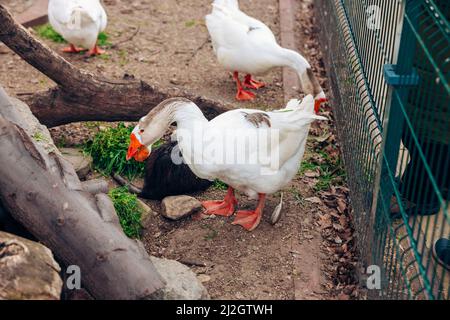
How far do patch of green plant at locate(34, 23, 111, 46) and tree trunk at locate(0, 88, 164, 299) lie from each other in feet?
12.4

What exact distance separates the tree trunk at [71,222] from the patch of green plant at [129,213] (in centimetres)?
59

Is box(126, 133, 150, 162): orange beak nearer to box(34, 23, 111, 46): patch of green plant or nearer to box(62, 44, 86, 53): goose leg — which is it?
box(62, 44, 86, 53): goose leg

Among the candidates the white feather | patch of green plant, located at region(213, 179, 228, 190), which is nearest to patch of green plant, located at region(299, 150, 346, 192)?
patch of green plant, located at region(213, 179, 228, 190)

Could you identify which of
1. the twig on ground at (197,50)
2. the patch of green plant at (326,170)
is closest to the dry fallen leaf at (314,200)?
the patch of green plant at (326,170)

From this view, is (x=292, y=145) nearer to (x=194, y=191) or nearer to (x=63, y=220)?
(x=194, y=191)

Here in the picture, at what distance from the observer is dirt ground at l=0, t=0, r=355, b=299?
405cm

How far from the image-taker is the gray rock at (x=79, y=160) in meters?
5.04

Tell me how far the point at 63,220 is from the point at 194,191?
1.57 metres

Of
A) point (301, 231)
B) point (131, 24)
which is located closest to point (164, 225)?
point (301, 231)

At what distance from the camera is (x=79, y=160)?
5145mm

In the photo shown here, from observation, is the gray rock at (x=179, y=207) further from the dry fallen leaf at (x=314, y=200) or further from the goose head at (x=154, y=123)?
the dry fallen leaf at (x=314, y=200)

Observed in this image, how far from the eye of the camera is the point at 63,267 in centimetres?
365

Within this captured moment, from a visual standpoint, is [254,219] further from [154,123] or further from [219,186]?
[154,123]

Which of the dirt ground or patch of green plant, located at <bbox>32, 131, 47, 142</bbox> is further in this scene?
patch of green plant, located at <bbox>32, 131, 47, 142</bbox>
